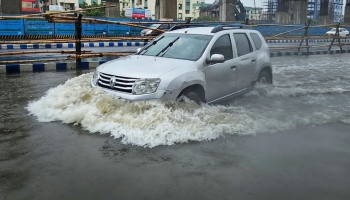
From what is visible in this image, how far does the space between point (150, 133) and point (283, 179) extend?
6.32 ft

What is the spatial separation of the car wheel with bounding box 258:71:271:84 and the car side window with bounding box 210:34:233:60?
4.41ft

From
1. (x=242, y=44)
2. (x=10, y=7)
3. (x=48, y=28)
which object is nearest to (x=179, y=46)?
(x=242, y=44)

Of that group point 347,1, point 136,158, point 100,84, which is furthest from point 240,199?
point 347,1

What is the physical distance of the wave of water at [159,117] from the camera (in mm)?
5141

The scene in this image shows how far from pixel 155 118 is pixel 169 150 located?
743mm

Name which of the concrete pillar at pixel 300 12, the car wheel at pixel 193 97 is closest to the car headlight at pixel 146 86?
the car wheel at pixel 193 97

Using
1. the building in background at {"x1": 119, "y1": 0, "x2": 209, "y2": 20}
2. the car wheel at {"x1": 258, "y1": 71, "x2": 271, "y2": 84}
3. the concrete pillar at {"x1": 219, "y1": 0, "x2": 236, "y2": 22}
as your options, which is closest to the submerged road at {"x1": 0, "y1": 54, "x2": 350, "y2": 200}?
the car wheel at {"x1": 258, "y1": 71, "x2": 271, "y2": 84}

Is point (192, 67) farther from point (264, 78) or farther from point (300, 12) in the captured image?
point (300, 12)

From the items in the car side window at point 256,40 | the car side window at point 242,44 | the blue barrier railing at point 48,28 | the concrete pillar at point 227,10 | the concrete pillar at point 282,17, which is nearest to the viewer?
the car side window at point 242,44

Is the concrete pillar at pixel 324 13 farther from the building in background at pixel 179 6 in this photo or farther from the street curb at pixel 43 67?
the street curb at pixel 43 67

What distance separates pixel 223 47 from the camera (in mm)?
6770

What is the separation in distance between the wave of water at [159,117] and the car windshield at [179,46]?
993mm

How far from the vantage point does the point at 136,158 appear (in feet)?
14.6

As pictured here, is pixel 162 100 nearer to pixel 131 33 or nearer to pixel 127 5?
pixel 131 33
